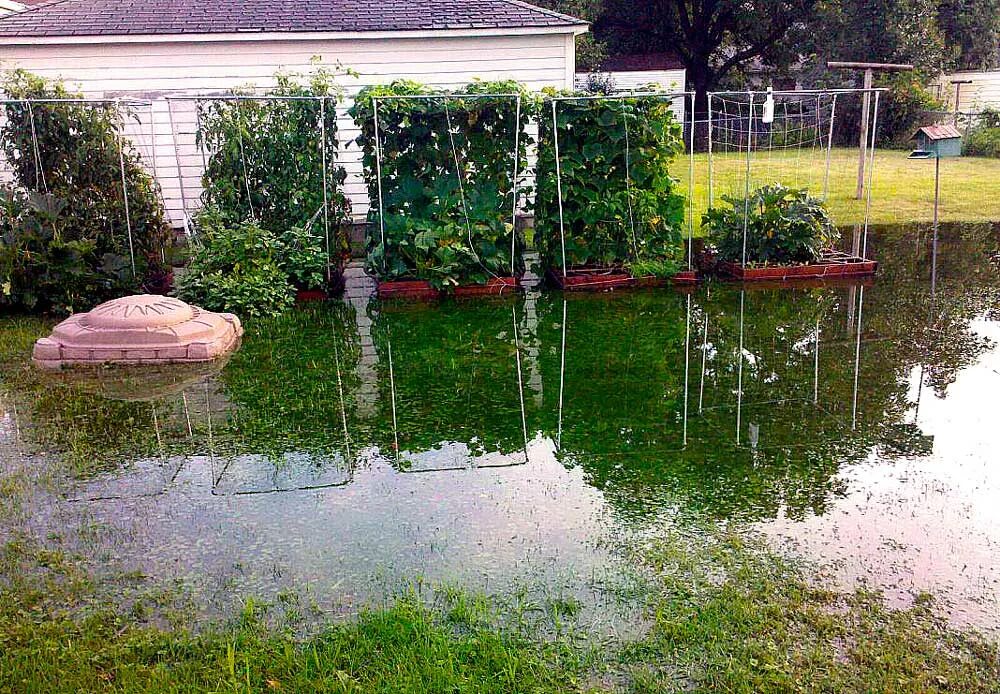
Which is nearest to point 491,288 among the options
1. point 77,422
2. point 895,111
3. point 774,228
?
point 774,228

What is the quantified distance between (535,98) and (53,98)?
14.2 ft

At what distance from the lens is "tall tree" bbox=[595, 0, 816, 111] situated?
2752cm

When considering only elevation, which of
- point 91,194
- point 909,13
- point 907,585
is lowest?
point 907,585

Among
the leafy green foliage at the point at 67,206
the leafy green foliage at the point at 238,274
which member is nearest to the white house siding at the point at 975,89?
the leafy green foliage at the point at 238,274

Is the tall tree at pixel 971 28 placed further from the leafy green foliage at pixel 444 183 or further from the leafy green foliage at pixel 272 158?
the leafy green foliage at pixel 272 158

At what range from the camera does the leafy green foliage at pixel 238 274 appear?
7.93 meters

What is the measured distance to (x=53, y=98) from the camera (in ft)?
26.6

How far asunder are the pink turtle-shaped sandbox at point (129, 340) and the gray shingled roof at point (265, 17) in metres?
6.06

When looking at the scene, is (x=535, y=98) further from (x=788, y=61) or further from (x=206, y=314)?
(x=788, y=61)

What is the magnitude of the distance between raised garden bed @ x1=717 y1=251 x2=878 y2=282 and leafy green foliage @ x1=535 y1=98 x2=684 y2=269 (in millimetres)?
661

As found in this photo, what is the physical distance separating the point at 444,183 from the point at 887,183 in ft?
35.4

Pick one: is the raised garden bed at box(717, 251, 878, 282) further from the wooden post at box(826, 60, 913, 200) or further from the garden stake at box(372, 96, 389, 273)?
the garden stake at box(372, 96, 389, 273)

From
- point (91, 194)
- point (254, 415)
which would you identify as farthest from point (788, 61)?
point (254, 415)

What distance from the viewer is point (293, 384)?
614 cm
